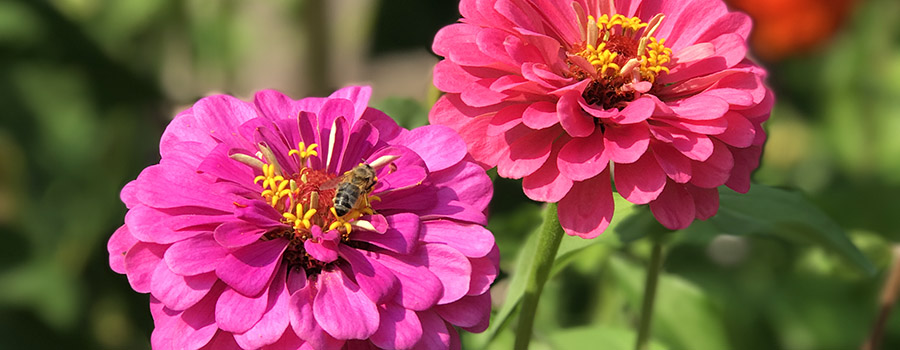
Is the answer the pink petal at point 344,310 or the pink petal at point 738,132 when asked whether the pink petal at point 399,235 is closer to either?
the pink petal at point 344,310

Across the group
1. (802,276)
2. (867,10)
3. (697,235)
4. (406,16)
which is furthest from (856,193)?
(406,16)

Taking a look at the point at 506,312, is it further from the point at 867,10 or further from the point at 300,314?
the point at 867,10

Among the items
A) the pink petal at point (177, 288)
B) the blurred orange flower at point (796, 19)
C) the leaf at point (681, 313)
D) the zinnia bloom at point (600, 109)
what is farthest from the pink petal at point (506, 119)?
the blurred orange flower at point (796, 19)

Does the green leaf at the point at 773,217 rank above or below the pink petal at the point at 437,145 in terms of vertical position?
below

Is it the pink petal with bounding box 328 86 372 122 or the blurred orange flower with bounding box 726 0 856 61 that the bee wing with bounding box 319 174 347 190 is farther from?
the blurred orange flower with bounding box 726 0 856 61

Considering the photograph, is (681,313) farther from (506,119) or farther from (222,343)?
(222,343)
